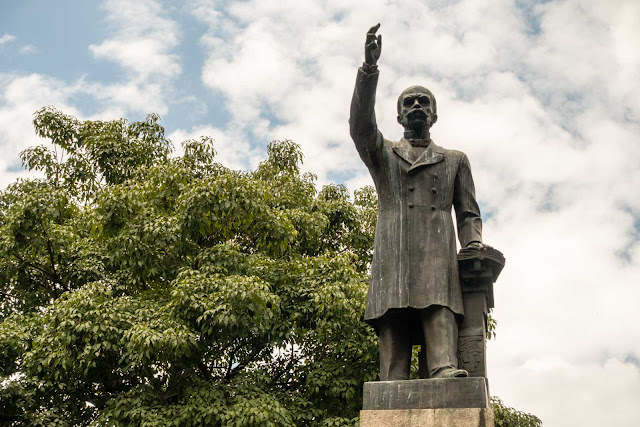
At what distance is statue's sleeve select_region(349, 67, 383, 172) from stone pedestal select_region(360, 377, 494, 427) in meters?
1.81

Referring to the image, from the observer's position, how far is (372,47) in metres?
5.81

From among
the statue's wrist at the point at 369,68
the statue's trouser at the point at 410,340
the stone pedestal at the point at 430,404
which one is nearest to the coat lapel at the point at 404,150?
the statue's wrist at the point at 369,68

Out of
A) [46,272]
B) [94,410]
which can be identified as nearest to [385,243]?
[94,410]

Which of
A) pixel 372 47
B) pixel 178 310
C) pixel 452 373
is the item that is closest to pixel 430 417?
pixel 452 373

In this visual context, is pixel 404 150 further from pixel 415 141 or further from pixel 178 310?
pixel 178 310

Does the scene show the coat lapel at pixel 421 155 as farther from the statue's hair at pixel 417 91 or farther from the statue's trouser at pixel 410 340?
the statue's trouser at pixel 410 340

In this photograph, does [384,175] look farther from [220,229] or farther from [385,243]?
[220,229]

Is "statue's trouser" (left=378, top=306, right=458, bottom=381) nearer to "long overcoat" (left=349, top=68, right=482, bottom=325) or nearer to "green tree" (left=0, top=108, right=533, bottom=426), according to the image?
"long overcoat" (left=349, top=68, right=482, bottom=325)

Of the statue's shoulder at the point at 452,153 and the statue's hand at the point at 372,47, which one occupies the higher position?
the statue's hand at the point at 372,47

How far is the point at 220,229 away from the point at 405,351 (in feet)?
27.8

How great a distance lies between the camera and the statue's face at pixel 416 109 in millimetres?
6379

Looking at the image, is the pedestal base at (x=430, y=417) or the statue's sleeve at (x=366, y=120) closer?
the pedestal base at (x=430, y=417)

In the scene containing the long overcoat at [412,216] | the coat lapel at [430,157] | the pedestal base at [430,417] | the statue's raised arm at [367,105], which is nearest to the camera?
the pedestal base at [430,417]

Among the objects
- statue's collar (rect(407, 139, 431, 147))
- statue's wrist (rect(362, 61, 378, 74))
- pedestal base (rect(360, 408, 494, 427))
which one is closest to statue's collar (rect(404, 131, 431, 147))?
statue's collar (rect(407, 139, 431, 147))
